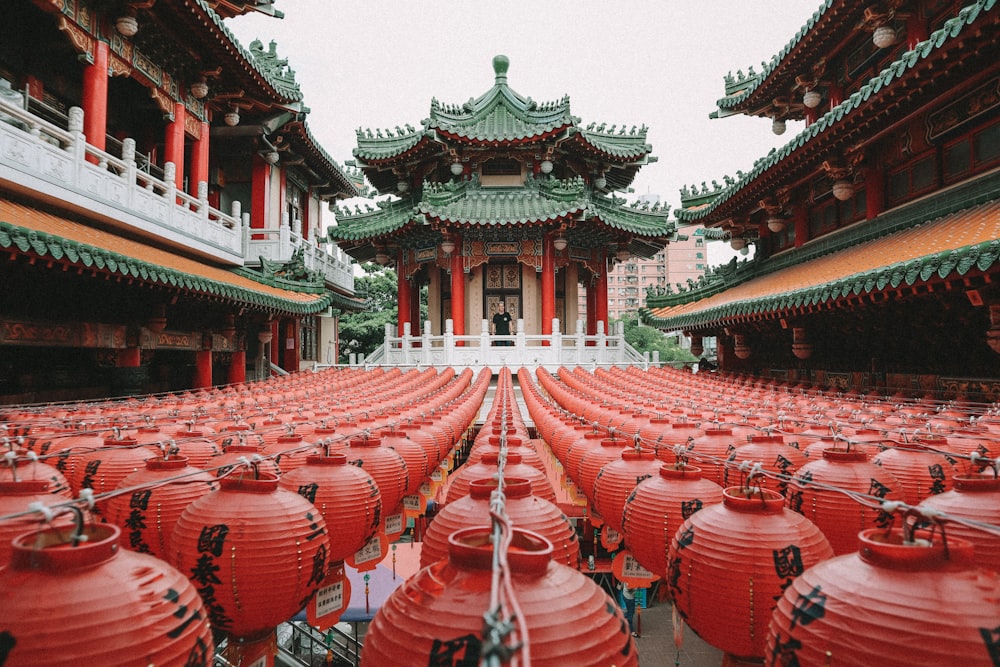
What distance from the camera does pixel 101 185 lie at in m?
8.72

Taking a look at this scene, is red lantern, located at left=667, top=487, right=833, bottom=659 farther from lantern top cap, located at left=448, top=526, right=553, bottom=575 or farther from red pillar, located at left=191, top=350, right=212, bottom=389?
red pillar, located at left=191, top=350, right=212, bottom=389

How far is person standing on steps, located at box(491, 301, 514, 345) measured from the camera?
18.4m

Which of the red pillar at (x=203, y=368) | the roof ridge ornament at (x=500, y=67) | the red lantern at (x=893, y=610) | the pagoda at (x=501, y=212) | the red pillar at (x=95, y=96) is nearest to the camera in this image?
the red lantern at (x=893, y=610)

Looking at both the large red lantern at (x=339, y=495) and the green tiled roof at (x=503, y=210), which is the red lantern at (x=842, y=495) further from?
the green tiled roof at (x=503, y=210)

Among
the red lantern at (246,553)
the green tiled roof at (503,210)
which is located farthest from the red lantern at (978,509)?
the green tiled roof at (503,210)

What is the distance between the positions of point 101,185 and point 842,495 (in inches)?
398

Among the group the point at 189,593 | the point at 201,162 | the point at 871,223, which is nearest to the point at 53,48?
the point at 201,162

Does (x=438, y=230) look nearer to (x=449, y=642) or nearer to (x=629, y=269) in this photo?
(x=449, y=642)

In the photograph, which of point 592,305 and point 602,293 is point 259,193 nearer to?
point 602,293

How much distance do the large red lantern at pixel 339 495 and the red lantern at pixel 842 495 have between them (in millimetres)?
2154

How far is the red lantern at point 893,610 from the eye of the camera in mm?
1205

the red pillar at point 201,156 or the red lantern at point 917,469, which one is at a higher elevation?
the red pillar at point 201,156

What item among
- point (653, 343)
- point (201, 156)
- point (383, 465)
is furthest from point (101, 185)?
point (653, 343)

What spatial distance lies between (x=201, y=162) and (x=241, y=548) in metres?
12.7
